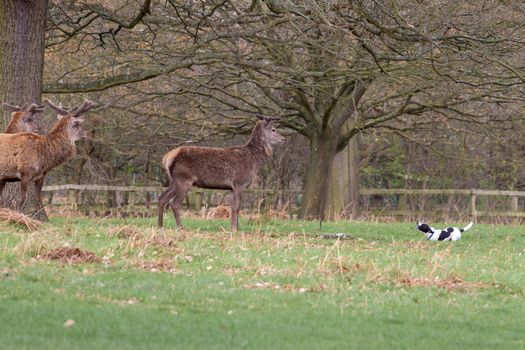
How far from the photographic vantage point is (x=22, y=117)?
16.9 m

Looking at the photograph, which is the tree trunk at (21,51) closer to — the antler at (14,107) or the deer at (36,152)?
the antler at (14,107)

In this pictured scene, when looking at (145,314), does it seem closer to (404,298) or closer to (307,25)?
(404,298)

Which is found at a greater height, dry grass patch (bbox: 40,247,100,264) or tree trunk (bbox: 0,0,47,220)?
tree trunk (bbox: 0,0,47,220)

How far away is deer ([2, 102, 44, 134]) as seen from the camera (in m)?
16.7

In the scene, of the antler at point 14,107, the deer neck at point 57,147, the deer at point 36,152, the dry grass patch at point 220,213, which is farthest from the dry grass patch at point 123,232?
the dry grass patch at point 220,213

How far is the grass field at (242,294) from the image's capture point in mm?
7762

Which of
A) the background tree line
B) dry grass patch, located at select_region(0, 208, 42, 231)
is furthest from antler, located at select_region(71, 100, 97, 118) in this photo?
dry grass patch, located at select_region(0, 208, 42, 231)

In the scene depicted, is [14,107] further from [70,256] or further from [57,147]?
[70,256]

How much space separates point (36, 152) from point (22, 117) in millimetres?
851

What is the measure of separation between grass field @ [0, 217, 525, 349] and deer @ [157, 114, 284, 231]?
9.35 ft

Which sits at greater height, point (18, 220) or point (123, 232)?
point (18, 220)

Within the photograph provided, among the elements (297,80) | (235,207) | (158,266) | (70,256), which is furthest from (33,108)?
(297,80)

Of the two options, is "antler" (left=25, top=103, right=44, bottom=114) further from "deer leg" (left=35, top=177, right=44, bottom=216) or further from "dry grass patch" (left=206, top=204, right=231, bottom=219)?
"dry grass patch" (left=206, top=204, right=231, bottom=219)

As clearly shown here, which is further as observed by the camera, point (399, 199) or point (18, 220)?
point (399, 199)
